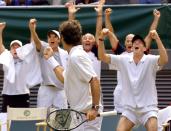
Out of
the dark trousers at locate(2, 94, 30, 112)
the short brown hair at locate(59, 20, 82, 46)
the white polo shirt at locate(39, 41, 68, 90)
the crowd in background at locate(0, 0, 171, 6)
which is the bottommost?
the dark trousers at locate(2, 94, 30, 112)

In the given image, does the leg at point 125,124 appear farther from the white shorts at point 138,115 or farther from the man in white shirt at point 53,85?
the man in white shirt at point 53,85

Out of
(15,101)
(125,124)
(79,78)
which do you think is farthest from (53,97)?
(79,78)

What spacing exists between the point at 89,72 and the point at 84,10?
5.87 meters

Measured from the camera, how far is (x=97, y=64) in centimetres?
1100

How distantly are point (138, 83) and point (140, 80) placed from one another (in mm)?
48

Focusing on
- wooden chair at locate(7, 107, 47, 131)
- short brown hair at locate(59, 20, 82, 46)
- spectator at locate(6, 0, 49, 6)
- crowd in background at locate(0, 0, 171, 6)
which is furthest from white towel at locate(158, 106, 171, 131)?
spectator at locate(6, 0, 49, 6)

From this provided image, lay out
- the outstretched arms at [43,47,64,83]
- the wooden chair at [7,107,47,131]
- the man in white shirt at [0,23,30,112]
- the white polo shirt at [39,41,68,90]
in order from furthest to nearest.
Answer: the man in white shirt at [0,23,30,112] → the white polo shirt at [39,41,68,90] → the wooden chair at [7,107,47,131] → the outstretched arms at [43,47,64,83]

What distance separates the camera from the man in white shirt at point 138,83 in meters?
9.23

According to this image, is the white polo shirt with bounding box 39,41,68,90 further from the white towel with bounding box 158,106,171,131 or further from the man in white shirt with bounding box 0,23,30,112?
the white towel with bounding box 158,106,171,131

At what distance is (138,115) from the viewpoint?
30.5 feet

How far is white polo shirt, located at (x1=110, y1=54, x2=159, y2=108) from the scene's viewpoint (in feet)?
30.5

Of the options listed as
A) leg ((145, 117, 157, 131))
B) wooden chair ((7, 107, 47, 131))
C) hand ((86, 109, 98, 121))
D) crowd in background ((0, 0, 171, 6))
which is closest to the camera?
hand ((86, 109, 98, 121))

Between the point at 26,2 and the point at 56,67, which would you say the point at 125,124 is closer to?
the point at 56,67

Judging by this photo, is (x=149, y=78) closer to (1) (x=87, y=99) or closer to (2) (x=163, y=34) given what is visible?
(1) (x=87, y=99)
